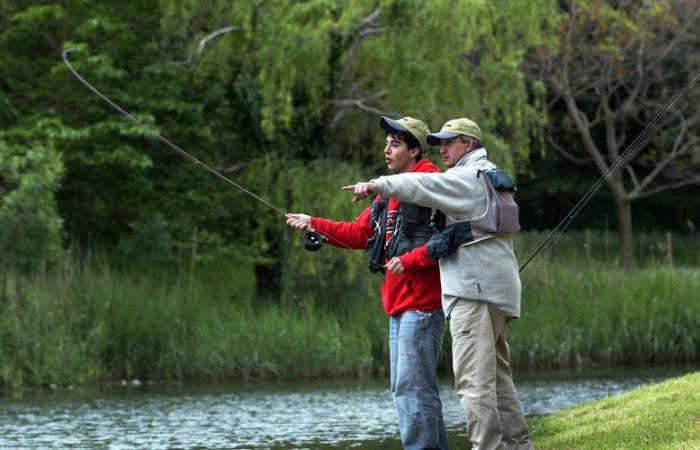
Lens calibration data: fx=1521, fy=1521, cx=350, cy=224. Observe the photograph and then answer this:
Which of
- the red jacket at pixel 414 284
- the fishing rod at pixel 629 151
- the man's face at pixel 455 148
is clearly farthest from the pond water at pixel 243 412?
the man's face at pixel 455 148

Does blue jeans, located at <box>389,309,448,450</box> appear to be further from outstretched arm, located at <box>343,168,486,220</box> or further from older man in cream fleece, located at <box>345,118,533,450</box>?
outstretched arm, located at <box>343,168,486,220</box>

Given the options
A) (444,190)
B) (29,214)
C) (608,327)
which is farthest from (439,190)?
(29,214)

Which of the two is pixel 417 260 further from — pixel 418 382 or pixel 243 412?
pixel 243 412

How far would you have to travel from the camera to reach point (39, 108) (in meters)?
21.9

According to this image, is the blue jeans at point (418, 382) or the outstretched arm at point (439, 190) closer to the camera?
the outstretched arm at point (439, 190)

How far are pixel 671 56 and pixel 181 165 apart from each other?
1372 centimetres

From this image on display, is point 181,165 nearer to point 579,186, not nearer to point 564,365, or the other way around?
point 564,365

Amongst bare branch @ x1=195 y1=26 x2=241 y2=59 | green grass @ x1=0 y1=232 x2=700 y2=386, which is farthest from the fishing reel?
bare branch @ x1=195 y1=26 x2=241 y2=59

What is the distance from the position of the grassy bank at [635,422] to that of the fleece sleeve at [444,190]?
1458 millimetres

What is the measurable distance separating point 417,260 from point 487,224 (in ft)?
1.23

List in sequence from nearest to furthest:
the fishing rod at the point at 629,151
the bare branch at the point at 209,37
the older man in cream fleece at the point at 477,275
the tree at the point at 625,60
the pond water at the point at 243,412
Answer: the older man in cream fleece at the point at 477,275 → the fishing rod at the point at 629,151 → the pond water at the point at 243,412 → the bare branch at the point at 209,37 → the tree at the point at 625,60

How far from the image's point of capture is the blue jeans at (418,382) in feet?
23.4

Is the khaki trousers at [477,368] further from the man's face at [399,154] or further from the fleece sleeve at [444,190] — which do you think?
the man's face at [399,154]

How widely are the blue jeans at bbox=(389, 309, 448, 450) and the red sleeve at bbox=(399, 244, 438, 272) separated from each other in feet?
0.80
